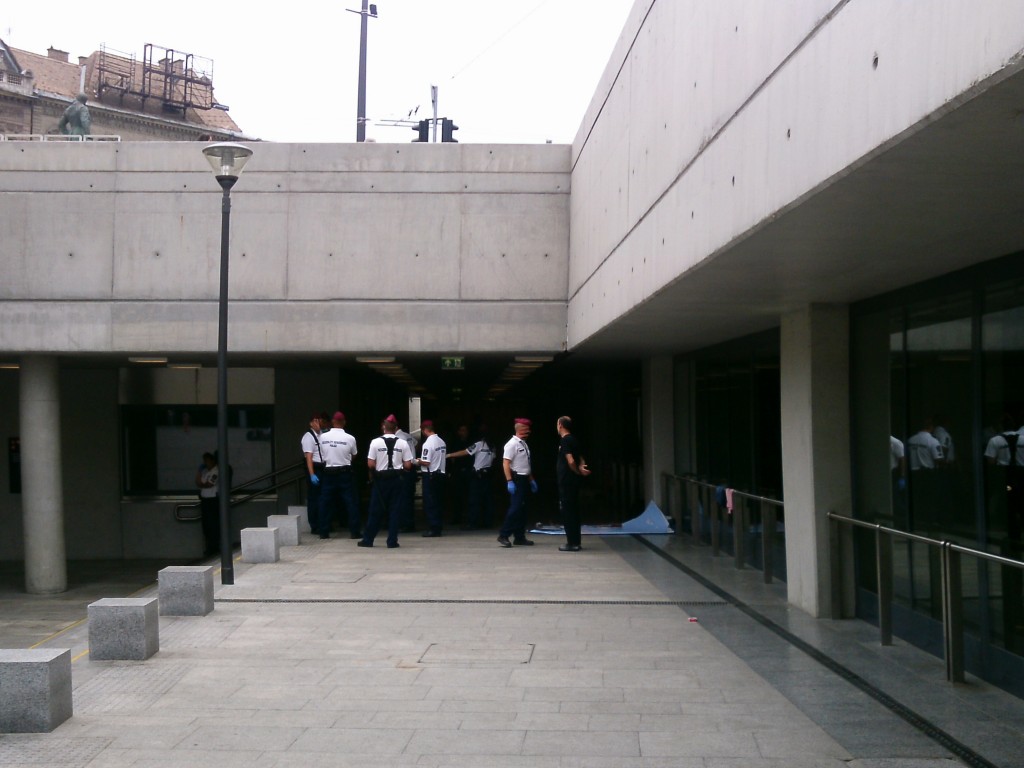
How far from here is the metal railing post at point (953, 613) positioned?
24.0 ft

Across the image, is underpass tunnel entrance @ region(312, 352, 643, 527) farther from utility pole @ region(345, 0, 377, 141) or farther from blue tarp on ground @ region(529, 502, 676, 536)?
utility pole @ region(345, 0, 377, 141)

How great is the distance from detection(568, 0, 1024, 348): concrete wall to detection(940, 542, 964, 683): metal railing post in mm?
2181

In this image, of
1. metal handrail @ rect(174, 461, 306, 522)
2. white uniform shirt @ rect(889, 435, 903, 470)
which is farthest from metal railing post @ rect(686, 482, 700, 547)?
metal handrail @ rect(174, 461, 306, 522)

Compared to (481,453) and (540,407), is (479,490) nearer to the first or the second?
(481,453)

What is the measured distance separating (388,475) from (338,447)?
1.33 m

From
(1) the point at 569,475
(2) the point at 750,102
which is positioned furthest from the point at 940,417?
(1) the point at 569,475

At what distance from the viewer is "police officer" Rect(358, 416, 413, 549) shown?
50.5 ft

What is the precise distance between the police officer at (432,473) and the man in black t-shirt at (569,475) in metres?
2.79

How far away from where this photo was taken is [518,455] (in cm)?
1566

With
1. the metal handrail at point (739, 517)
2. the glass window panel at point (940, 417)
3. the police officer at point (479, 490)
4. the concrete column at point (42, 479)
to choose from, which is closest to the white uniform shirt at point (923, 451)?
the glass window panel at point (940, 417)

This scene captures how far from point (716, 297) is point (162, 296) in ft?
34.9

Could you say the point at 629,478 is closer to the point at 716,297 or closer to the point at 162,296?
the point at 162,296

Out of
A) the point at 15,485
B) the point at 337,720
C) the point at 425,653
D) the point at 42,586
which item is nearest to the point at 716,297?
the point at 425,653

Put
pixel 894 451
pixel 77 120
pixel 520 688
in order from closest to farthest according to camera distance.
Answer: pixel 520 688 < pixel 894 451 < pixel 77 120
